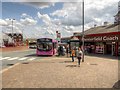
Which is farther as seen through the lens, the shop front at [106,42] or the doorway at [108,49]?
the doorway at [108,49]

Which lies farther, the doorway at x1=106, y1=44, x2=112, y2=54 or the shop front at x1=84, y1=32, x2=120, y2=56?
the doorway at x1=106, y1=44, x2=112, y2=54

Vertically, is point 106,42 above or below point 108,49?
above

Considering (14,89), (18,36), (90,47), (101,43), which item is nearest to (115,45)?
(101,43)

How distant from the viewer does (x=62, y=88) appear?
34.3 feet

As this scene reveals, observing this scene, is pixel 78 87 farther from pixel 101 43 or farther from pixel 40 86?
pixel 101 43

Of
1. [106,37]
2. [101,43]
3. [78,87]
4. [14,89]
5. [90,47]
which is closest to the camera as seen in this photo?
[14,89]

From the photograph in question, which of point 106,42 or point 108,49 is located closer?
point 106,42

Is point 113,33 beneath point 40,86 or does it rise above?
above

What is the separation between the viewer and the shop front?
38.4m

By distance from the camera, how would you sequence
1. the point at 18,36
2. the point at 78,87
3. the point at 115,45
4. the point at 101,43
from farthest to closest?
the point at 18,36 < the point at 101,43 < the point at 115,45 < the point at 78,87

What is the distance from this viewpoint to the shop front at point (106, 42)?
38381 mm

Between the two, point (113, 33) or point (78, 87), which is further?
point (113, 33)

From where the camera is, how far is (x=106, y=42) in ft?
140

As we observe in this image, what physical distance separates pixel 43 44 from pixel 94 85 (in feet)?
83.2
